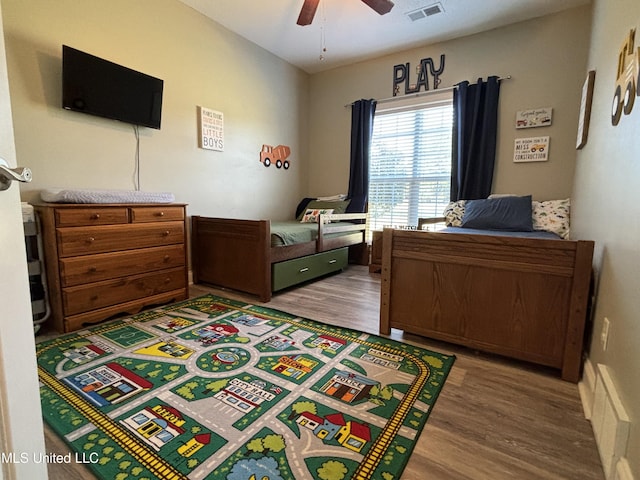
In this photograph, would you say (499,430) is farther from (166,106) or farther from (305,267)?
(166,106)

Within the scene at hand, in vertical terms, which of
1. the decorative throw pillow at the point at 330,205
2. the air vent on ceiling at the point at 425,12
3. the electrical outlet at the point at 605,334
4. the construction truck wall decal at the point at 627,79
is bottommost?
the electrical outlet at the point at 605,334

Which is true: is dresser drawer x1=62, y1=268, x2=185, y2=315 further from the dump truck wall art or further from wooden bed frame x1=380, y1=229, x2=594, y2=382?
the dump truck wall art

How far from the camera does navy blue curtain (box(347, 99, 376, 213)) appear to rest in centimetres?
403

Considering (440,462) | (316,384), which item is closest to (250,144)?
(316,384)

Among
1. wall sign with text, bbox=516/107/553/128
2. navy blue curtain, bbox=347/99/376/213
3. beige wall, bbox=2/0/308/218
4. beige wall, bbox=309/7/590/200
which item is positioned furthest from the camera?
navy blue curtain, bbox=347/99/376/213

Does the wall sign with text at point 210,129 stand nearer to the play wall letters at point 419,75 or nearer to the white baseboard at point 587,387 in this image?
the play wall letters at point 419,75

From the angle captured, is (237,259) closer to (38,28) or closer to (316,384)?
(316,384)

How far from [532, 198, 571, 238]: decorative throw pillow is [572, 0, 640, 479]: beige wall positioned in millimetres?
639

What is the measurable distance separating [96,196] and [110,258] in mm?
424

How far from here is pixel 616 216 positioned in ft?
4.36

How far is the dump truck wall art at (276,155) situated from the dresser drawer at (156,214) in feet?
5.21

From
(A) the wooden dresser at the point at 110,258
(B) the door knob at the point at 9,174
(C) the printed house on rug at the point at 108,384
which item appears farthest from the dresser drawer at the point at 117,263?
(B) the door knob at the point at 9,174

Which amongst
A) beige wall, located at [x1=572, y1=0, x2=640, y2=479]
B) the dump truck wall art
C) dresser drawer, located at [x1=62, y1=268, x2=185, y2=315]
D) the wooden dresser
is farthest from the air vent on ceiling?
dresser drawer, located at [x1=62, y1=268, x2=185, y2=315]

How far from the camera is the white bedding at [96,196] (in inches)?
76.7
